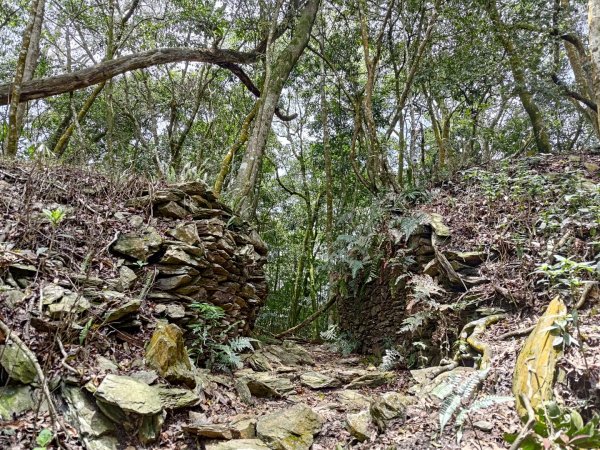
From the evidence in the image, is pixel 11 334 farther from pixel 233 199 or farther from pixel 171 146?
pixel 171 146

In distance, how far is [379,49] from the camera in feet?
26.6

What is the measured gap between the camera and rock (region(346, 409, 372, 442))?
2.72 metres

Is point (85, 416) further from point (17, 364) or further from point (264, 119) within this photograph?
point (264, 119)

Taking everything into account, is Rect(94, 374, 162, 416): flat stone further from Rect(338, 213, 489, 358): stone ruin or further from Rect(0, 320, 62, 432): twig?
Rect(338, 213, 489, 358): stone ruin

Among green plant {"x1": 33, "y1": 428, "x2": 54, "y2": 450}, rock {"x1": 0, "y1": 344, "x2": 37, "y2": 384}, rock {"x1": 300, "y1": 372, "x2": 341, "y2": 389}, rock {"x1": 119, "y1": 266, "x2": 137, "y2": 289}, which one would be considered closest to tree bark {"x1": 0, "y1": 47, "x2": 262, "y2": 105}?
rock {"x1": 119, "y1": 266, "x2": 137, "y2": 289}

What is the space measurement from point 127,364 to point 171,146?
368 inches

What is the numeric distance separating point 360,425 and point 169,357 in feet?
5.44

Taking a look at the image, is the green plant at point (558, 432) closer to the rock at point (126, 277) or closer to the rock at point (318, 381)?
the rock at point (318, 381)

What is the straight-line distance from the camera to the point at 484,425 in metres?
2.31

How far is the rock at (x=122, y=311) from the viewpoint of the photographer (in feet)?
10.2

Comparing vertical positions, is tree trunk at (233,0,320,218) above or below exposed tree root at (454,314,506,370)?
above

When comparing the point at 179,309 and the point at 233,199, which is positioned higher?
the point at 233,199

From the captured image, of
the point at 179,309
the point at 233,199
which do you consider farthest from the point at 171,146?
the point at 179,309

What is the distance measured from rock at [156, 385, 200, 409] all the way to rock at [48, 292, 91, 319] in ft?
2.94
